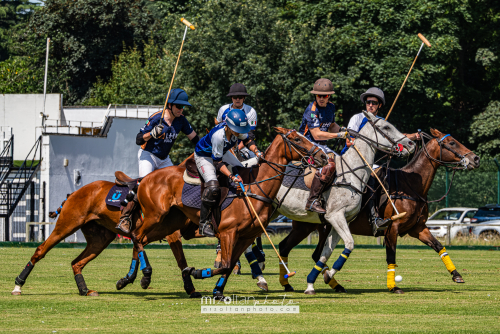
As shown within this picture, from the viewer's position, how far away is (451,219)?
2717 centimetres

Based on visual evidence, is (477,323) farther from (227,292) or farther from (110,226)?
(110,226)

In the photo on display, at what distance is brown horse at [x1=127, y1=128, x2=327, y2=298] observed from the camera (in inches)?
357

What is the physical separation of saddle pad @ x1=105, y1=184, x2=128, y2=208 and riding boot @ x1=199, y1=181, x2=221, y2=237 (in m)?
1.51

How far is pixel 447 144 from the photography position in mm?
11914

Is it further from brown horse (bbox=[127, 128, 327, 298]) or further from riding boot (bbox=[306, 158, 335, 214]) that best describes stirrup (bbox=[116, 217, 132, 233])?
riding boot (bbox=[306, 158, 335, 214])

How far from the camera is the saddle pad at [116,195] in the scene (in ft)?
33.0

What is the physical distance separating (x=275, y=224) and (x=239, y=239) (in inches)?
741

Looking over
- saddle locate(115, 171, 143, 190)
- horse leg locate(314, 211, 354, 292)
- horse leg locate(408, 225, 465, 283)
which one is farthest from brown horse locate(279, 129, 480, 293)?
saddle locate(115, 171, 143, 190)

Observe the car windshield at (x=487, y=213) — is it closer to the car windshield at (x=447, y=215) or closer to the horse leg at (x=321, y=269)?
the car windshield at (x=447, y=215)

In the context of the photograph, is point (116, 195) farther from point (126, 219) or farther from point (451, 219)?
point (451, 219)

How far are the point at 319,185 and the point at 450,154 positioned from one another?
2852 millimetres

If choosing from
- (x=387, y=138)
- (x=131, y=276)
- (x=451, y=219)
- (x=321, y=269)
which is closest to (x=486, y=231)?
(x=451, y=219)

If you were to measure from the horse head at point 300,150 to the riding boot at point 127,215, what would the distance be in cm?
228

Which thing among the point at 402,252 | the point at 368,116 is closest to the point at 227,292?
the point at 368,116
